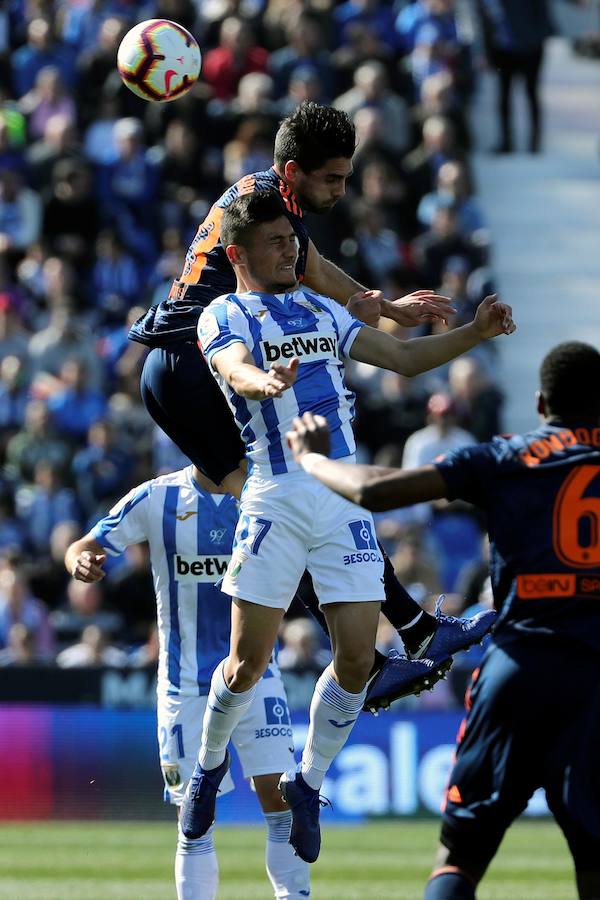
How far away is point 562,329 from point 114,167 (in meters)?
5.25

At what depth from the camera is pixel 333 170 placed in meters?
8.12

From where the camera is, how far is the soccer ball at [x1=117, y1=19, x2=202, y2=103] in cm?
863

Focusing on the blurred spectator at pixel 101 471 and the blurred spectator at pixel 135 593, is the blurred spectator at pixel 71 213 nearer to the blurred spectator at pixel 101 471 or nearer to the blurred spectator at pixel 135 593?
the blurred spectator at pixel 101 471

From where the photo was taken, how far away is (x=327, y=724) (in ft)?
26.2

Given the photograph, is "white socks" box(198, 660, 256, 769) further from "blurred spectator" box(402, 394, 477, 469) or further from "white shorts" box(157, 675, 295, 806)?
"blurred spectator" box(402, 394, 477, 469)

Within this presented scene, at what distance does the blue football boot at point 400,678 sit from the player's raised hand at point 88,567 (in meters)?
1.44

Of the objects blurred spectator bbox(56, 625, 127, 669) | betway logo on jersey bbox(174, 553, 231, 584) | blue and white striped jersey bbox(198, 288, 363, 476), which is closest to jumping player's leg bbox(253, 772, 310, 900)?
→ betway logo on jersey bbox(174, 553, 231, 584)

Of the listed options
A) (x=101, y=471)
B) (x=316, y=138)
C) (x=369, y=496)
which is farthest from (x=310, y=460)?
(x=101, y=471)

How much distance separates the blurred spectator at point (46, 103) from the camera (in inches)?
747

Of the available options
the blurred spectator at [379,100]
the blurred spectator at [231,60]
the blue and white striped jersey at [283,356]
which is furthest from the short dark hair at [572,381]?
the blurred spectator at [231,60]

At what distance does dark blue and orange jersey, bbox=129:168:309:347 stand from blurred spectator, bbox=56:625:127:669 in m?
7.33

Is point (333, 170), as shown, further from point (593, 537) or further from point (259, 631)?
point (593, 537)

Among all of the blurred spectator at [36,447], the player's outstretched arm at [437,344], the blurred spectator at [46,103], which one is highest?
the blurred spectator at [46,103]

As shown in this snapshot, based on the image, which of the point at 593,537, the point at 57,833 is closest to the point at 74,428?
the point at 57,833
